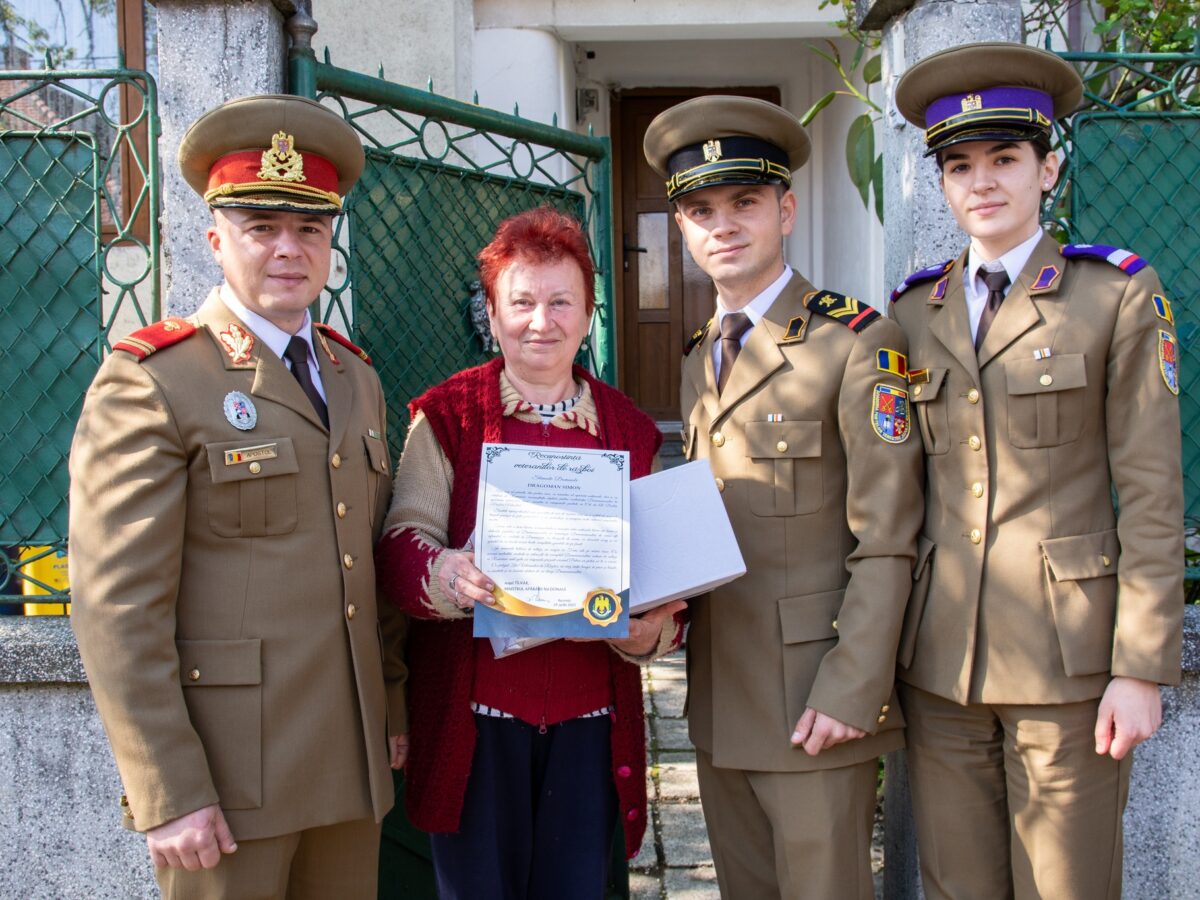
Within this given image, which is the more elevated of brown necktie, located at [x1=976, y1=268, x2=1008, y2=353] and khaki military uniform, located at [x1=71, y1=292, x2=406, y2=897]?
brown necktie, located at [x1=976, y1=268, x2=1008, y2=353]

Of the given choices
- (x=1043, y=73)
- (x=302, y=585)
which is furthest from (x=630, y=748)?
(x=1043, y=73)

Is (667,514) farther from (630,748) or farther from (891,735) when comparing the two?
(891,735)

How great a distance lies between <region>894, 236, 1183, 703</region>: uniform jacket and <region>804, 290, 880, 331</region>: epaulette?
18 cm

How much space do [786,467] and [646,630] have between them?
1.58 feet

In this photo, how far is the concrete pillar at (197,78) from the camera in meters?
2.74

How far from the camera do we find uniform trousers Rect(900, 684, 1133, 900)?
2.27 metres

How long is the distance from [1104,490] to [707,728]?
39.8 inches

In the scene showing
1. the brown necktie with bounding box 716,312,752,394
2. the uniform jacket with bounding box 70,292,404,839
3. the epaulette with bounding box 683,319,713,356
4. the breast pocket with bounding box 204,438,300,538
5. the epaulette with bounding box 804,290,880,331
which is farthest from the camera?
the epaulette with bounding box 683,319,713,356

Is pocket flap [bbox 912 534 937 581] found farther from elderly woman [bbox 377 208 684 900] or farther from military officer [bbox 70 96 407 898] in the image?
military officer [bbox 70 96 407 898]

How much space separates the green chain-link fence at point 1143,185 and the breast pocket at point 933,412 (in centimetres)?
101

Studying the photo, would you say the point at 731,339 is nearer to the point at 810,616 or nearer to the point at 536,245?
the point at 536,245

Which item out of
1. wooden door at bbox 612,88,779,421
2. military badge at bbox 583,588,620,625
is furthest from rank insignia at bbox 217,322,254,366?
wooden door at bbox 612,88,779,421

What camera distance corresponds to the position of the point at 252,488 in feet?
6.88

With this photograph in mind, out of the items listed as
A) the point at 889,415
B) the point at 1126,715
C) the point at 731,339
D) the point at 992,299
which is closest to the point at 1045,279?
the point at 992,299
